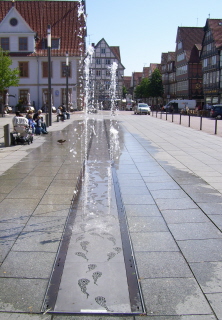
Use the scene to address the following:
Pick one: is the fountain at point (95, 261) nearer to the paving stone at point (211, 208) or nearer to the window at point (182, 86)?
the paving stone at point (211, 208)

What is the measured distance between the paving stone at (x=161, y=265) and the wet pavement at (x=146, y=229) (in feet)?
0.03

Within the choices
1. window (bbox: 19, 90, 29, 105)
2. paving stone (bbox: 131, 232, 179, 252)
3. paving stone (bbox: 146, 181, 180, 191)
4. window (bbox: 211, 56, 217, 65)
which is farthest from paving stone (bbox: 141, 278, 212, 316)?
window (bbox: 211, 56, 217, 65)

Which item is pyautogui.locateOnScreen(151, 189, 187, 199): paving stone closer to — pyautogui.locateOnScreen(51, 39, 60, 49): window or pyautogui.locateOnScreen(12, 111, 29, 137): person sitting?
pyautogui.locateOnScreen(12, 111, 29, 137): person sitting

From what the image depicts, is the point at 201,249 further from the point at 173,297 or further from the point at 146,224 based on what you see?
the point at 173,297

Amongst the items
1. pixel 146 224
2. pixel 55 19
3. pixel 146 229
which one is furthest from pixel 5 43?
pixel 146 229

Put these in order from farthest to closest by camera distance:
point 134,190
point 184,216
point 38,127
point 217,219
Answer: point 38,127 → point 134,190 → point 184,216 → point 217,219

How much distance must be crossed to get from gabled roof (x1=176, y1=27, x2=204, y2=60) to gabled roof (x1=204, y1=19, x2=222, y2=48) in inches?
450

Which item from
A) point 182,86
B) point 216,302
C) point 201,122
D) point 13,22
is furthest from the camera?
point 182,86

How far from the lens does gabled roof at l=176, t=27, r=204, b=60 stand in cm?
7712

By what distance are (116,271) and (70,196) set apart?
3.36 meters

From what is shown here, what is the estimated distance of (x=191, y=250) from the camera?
507cm

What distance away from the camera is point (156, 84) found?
292 feet

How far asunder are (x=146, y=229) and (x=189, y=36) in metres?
77.6

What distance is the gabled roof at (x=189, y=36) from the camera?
77.1 m
